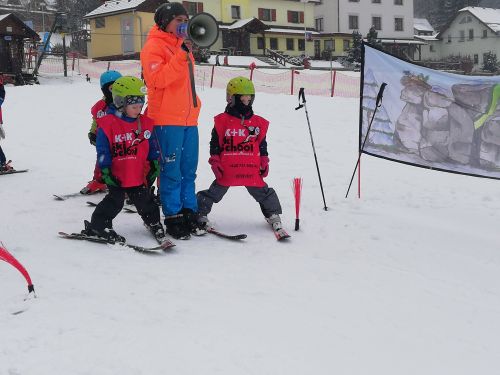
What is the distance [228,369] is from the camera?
2.84 metres

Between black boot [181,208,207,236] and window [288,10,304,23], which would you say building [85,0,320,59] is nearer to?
window [288,10,304,23]

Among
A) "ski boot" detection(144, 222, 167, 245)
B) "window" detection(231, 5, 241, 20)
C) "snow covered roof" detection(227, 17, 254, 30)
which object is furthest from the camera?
Result: "window" detection(231, 5, 241, 20)

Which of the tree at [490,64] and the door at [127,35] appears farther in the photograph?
the tree at [490,64]

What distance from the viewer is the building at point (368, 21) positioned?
5688 cm

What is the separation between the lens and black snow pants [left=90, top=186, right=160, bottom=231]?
16.4ft

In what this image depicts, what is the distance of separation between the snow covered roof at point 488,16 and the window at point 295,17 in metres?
24.6

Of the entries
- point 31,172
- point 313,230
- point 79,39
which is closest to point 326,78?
point 31,172

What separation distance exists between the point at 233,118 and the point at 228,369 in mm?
3242

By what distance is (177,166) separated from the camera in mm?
5176

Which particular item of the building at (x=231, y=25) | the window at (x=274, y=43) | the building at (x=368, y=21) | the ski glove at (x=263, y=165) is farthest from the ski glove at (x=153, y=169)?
the building at (x=368, y=21)

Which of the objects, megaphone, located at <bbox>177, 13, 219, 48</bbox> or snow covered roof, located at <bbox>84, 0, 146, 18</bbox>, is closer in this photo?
megaphone, located at <bbox>177, 13, 219, 48</bbox>

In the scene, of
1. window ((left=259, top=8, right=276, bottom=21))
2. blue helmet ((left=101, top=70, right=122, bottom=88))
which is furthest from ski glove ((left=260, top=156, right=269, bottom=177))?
window ((left=259, top=8, right=276, bottom=21))

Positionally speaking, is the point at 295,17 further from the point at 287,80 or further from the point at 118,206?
the point at 118,206

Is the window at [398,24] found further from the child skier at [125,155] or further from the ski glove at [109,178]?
the ski glove at [109,178]
